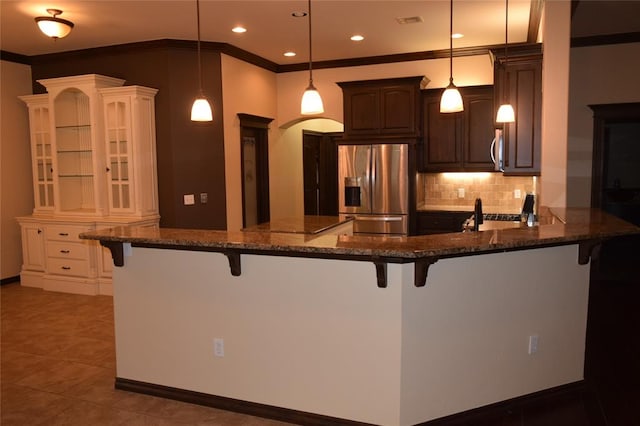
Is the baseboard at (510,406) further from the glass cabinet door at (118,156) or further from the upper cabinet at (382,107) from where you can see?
the glass cabinet door at (118,156)

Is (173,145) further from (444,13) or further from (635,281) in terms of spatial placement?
(635,281)

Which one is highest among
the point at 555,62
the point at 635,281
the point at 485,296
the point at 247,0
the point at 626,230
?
the point at 247,0

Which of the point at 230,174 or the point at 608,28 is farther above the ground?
the point at 608,28

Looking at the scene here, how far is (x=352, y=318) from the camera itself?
8.97 ft

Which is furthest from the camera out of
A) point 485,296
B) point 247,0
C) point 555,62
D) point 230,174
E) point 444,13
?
point 230,174

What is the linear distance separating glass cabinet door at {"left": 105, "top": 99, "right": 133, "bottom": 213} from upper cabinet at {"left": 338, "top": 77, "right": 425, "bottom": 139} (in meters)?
2.79

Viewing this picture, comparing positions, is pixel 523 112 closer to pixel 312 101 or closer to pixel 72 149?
pixel 312 101

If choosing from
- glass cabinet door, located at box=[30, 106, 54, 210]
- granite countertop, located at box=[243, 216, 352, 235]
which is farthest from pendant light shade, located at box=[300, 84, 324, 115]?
glass cabinet door, located at box=[30, 106, 54, 210]

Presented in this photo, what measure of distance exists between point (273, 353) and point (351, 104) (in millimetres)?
4539

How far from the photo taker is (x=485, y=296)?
2869mm

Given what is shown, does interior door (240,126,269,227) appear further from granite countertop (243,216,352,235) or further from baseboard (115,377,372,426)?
baseboard (115,377,372,426)

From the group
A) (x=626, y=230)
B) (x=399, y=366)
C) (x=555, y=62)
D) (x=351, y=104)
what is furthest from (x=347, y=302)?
(x=351, y=104)

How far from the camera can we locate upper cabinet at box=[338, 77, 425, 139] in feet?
21.4

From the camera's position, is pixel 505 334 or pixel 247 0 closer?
pixel 505 334
